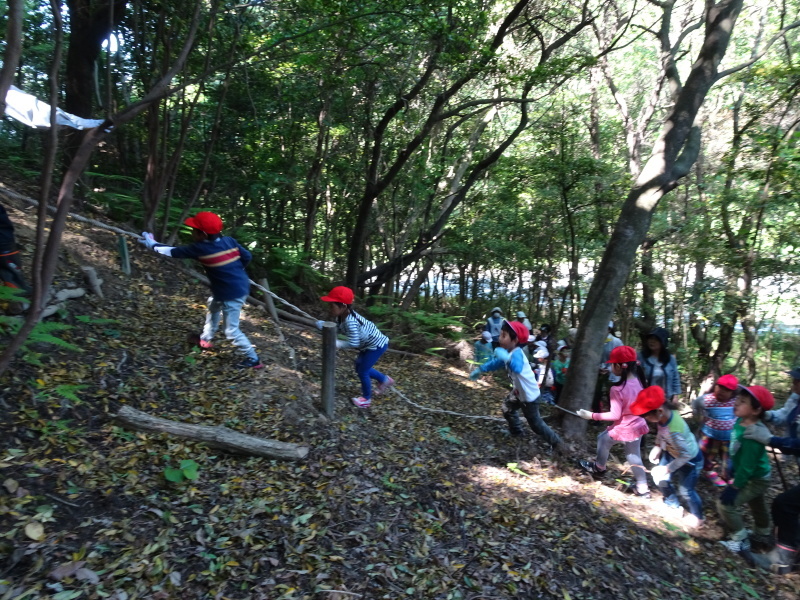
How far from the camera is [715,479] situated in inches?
259

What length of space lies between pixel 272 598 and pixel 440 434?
3617mm

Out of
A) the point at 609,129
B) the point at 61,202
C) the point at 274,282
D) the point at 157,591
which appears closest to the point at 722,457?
the point at 157,591

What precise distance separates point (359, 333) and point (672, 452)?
382 cm

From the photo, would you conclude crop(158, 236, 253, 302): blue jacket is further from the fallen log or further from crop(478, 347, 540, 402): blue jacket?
crop(478, 347, 540, 402): blue jacket

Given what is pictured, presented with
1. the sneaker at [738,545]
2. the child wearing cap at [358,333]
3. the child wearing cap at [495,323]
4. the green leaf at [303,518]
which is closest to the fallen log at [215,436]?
the green leaf at [303,518]

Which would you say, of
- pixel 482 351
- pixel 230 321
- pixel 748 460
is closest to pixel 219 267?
pixel 230 321

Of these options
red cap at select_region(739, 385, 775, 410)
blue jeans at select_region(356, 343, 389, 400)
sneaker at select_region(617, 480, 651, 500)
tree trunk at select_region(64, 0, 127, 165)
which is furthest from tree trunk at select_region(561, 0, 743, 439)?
tree trunk at select_region(64, 0, 127, 165)

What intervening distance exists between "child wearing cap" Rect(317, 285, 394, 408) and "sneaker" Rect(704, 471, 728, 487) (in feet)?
15.3

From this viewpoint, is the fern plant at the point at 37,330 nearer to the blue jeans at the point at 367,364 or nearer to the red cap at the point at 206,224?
the red cap at the point at 206,224

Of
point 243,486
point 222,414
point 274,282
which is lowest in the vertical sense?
point 243,486

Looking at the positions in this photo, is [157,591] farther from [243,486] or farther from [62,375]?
[62,375]

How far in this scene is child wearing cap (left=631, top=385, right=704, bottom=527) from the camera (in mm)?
5434

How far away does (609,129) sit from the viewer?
15156 mm

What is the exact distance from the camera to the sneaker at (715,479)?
6.52 meters
